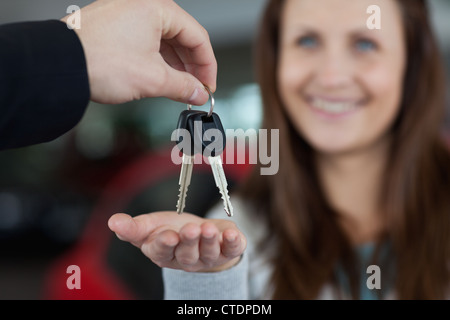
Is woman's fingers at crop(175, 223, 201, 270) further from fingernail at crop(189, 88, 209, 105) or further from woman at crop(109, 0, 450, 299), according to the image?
woman at crop(109, 0, 450, 299)

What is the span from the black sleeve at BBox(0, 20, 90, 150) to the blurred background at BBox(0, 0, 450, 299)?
0.31 meters

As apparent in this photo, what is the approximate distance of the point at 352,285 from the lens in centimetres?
96

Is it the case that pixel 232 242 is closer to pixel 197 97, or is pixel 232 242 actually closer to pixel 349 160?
pixel 197 97

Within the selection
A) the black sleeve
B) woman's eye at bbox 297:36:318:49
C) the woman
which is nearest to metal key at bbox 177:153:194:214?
the black sleeve

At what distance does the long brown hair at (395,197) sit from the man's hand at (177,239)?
512 millimetres

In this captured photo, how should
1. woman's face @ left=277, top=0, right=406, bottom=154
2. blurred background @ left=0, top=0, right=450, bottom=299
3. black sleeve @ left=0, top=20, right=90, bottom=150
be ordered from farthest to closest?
blurred background @ left=0, top=0, right=450, bottom=299
woman's face @ left=277, top=0, right=406, bottom=154
black sleeve @ left=0, top=20, right=90, bottom=150

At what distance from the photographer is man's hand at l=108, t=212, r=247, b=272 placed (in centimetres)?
43

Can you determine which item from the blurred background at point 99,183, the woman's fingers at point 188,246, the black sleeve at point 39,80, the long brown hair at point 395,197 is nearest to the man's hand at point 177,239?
the woman's fingers at point 188,246

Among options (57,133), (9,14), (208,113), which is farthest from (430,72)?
(9,14)

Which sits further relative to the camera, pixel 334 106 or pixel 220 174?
pixel 334 106

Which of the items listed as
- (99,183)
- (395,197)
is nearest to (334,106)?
(395,197)

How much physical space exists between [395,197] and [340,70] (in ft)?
1.12

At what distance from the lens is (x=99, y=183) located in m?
3.01
